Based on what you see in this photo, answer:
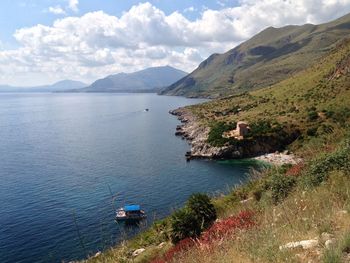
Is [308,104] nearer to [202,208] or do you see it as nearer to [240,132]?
[240,132]

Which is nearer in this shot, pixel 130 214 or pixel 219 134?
pixel 130 214

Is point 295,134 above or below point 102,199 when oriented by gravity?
above

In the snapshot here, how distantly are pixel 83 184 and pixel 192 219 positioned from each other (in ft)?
170

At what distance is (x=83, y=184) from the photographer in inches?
2694

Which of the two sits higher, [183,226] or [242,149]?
[183,226]

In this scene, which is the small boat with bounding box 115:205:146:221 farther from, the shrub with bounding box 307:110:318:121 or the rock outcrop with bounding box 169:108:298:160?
the shrub with bounding box 307:110:318:121

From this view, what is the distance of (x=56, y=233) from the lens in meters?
46.7

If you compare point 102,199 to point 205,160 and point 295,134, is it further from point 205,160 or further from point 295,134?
point 295,134

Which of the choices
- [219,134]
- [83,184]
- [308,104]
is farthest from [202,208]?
[308,104]

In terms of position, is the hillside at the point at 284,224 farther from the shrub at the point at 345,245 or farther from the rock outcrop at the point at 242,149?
the rock outcrop at the point at 242,149

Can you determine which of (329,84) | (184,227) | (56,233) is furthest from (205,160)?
(184,227)

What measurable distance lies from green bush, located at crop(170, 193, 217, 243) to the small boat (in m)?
30.5

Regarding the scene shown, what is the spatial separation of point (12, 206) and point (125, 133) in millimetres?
77733

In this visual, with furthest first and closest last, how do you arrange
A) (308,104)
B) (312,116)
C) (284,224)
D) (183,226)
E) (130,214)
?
1. (308,104)
2. (312,116)
3. (130,214)
4. (183,226)
5. (284,224)
